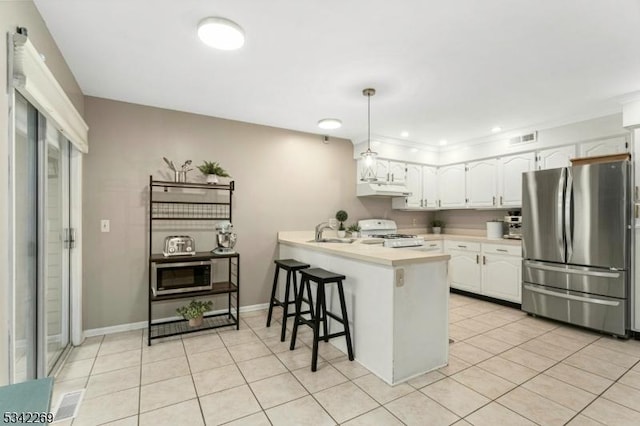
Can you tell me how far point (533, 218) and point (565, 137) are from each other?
3.66ft

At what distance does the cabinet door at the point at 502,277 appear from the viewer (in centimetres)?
406

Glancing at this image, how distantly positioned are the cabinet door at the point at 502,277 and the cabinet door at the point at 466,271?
110 millimetres

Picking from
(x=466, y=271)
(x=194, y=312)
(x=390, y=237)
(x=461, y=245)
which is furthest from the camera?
(x=461, y=245)

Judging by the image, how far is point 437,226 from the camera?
226 inches

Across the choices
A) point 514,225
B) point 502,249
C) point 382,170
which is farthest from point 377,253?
point 514,225

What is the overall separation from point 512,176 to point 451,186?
1.02 m

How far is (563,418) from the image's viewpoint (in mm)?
1905

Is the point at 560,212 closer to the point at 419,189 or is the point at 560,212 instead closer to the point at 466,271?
the point at 466,271

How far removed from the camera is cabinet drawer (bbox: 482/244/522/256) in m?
4.06

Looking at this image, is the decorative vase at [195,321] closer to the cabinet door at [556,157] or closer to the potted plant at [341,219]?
the potted plant at [341,219]

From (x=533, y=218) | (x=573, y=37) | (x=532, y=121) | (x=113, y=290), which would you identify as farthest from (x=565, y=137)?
(x=113, y=290)

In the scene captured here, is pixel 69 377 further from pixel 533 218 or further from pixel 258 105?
pixel 533 218

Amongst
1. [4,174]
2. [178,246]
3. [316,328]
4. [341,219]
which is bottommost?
[316,328]

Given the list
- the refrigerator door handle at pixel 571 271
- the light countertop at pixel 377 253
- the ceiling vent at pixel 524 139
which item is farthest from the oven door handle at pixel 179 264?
the ceiling vent at pixel 524 139
